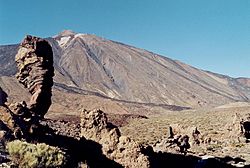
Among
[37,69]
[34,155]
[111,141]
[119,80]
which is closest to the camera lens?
[34,155]

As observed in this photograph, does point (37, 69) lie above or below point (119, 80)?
below

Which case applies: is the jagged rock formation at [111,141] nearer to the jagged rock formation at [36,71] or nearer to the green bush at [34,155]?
the jagged rock formation at [36,71]

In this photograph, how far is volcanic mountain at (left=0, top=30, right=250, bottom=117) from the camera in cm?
11650

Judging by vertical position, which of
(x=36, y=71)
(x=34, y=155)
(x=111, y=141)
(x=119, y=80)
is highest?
(x=119, y=80)

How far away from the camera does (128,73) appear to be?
513 ft

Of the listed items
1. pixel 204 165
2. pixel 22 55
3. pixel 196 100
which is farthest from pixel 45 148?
pixel 196 100

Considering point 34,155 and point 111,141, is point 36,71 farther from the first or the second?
point 34,155

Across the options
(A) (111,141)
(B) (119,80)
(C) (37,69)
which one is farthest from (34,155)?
(B) (119,80)

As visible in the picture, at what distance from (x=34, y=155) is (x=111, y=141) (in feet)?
13.3

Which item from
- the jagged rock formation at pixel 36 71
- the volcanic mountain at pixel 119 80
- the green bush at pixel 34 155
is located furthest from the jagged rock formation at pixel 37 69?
the volcanic mountain at pixel 119 80

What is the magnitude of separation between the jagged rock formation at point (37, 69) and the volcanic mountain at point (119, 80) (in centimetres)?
7332

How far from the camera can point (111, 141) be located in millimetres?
15148

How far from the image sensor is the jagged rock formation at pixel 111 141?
1433 cm

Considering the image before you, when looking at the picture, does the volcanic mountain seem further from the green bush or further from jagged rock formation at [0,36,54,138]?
the green bush
